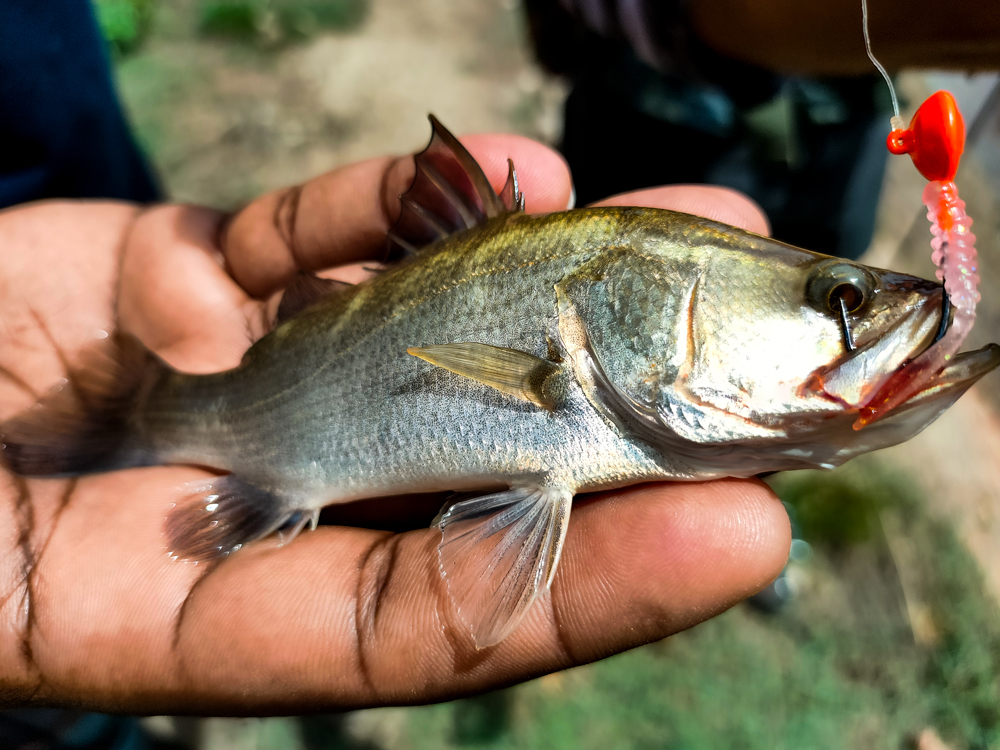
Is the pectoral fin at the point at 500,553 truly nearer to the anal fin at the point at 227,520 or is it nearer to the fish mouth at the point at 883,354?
the anal fin at the point at 227,520

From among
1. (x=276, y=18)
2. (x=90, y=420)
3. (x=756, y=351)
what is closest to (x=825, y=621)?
(x=756, y=351)

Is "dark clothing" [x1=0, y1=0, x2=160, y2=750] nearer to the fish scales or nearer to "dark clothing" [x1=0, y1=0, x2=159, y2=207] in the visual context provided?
"dark clothing" [x1=0, y1=0, x2=159, y2=207]

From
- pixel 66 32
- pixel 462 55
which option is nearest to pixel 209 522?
pixel 66 32

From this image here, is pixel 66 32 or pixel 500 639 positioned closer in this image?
pixel 500 639

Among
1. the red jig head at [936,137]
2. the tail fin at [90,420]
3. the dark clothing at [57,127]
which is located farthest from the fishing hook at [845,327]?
the dark clothing at [57,127]

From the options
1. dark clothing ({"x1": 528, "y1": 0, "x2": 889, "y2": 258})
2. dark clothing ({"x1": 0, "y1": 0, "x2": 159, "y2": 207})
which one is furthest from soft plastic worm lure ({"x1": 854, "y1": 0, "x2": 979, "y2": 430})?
dark clothing ({"x1": 0, "y1": 0, "x2": 159, "y2": 207})

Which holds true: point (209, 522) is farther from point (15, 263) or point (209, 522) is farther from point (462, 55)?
point (462, 55)

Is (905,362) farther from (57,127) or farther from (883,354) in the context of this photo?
(57,127)
